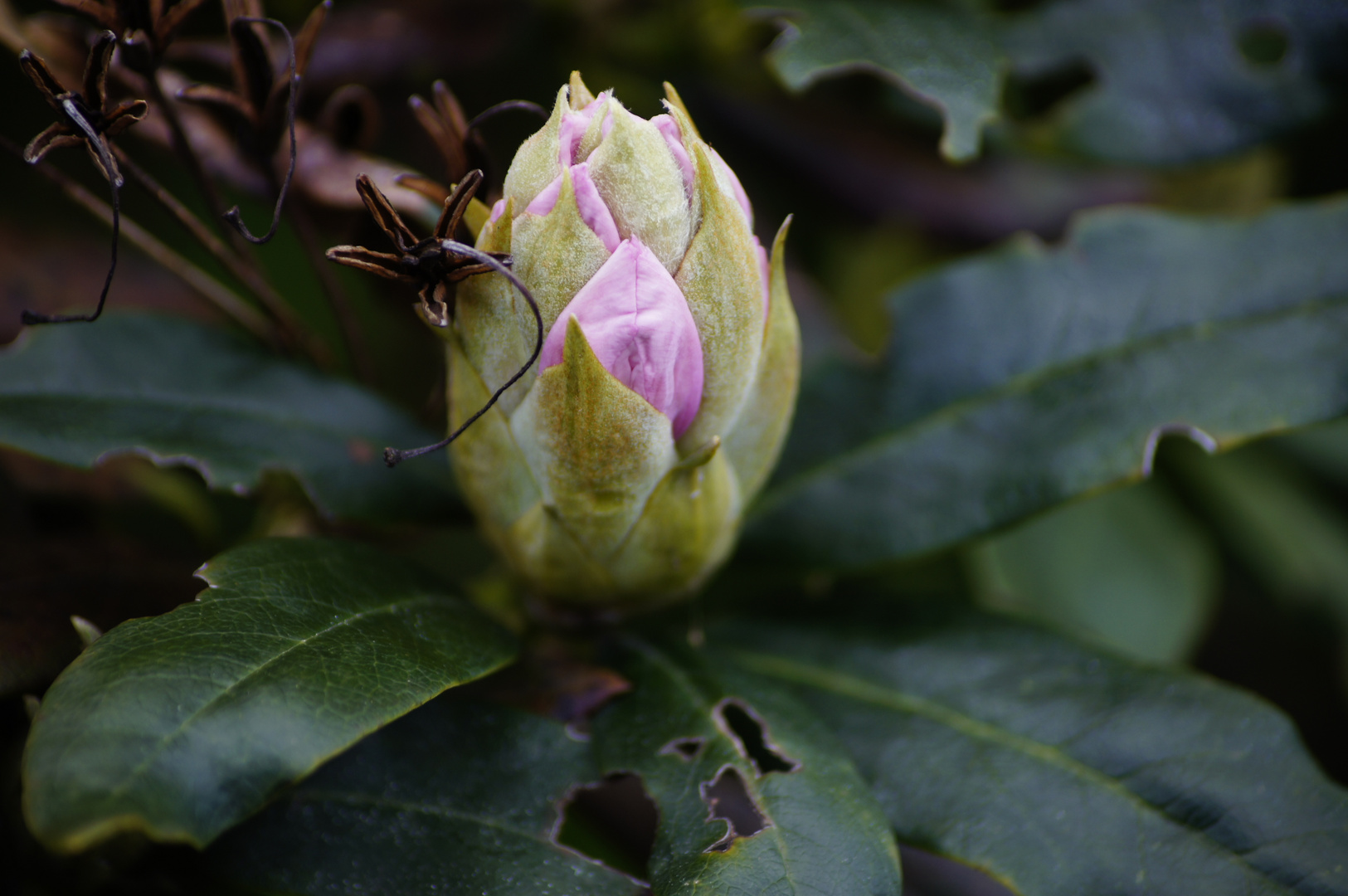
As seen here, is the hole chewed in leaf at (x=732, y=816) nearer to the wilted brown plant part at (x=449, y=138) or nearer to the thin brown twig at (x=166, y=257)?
the wilted brown plant part at (x=449, y=138)

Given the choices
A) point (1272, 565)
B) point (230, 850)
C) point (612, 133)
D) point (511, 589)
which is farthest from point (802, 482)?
point (1272, 565)

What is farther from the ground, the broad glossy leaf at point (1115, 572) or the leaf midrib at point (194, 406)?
the leaf midrib at point (194, 406)

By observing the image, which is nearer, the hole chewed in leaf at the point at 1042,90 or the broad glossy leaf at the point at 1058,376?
the broad glossy leaf at the point at 1058,376

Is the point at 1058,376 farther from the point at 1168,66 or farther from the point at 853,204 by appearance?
the point at 853,204

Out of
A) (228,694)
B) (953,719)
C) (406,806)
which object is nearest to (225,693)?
(228,694)

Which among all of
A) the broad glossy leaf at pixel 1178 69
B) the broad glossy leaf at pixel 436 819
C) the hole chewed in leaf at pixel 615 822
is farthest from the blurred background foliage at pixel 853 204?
the hole chewed in leaf at pixel 615 822

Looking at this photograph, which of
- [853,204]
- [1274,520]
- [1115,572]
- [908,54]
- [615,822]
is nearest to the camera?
[908,54]
